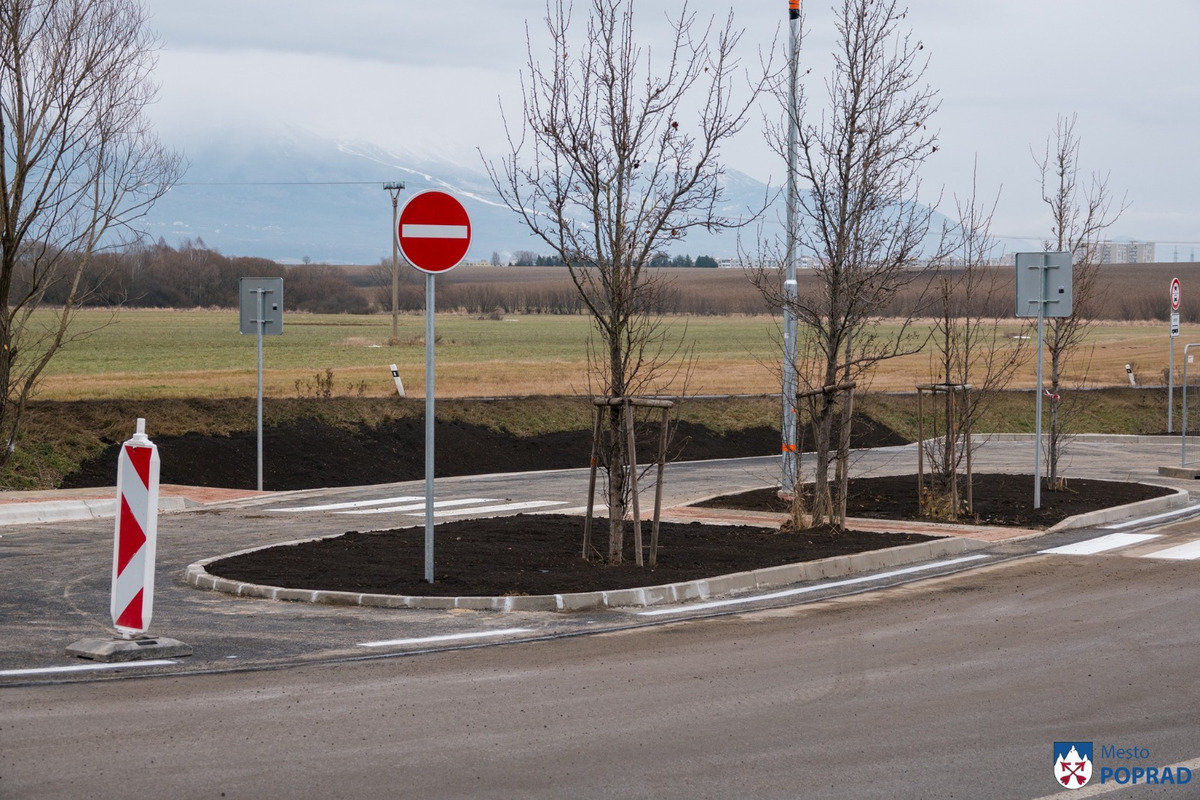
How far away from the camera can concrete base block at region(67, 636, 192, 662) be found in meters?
8.46

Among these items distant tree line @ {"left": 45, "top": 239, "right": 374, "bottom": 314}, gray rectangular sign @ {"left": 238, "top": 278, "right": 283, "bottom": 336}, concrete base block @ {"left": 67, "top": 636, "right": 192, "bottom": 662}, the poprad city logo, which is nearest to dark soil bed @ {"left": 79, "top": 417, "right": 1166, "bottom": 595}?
concrete base block @ {"left": 67, "top": 636, "right": 192, "bottom": 662}

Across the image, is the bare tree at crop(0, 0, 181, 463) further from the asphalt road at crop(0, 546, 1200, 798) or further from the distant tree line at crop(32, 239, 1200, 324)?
the distant tree line at crop(32, 239, 1200, 324)

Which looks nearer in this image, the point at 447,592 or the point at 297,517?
the point at 447,592

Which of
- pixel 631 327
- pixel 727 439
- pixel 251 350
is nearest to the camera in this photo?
pixel 631 327

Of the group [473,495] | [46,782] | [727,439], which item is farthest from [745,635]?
[727,439]

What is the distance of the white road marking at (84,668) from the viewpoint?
8016 mm

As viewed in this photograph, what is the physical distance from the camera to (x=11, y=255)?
1867 centimetres

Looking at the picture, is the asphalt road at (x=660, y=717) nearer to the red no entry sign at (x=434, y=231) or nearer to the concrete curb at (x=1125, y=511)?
the red no entry sign at (x=434, y=231)

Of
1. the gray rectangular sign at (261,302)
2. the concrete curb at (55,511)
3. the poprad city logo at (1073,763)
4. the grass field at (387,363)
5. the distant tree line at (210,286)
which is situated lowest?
the concrete curb at (55,511)

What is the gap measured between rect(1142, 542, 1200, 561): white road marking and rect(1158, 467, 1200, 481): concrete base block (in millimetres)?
9421

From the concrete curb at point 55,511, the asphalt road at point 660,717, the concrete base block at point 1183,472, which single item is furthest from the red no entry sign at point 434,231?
the concrete base block at point 1183,472

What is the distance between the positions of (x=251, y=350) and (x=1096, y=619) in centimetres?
5700

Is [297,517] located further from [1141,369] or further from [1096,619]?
[1141,369]

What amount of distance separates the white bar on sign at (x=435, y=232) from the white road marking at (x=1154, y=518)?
9299 mm
